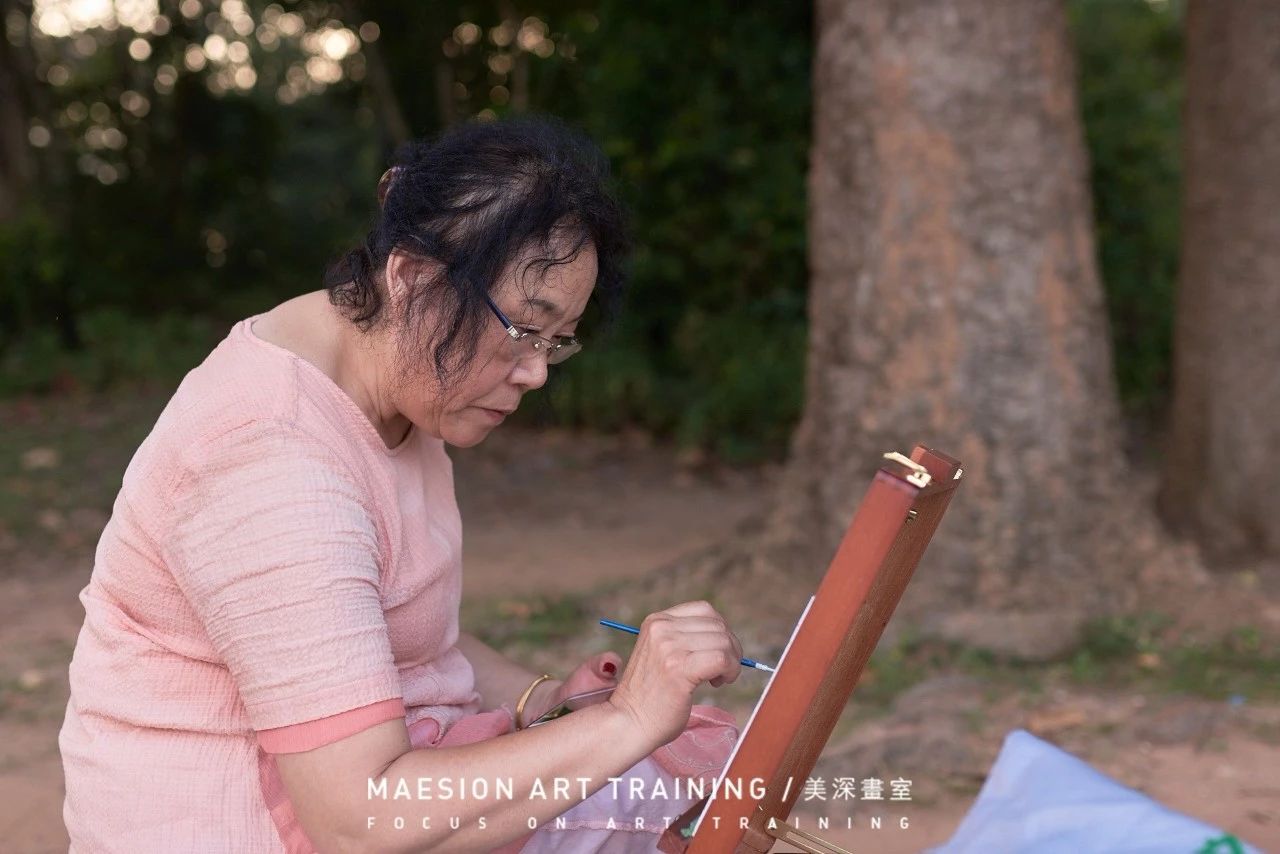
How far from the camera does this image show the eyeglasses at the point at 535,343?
1.90 metres

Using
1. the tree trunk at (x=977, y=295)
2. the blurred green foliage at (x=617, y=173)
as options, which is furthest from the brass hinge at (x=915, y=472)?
the blurred green foliage at (x=617, y=173)

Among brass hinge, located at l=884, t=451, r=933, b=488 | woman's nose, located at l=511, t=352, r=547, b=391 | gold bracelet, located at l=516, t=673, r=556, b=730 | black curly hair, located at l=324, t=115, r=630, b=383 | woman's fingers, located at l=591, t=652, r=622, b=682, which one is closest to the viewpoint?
brass hinge, located at l=884, t=451, r=933, b=488

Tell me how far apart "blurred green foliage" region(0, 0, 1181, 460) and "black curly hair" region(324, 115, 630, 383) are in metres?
5.84

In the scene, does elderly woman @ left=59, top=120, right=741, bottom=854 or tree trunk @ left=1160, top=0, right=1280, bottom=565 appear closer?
elderly woman @ left=59, top=120, right=741, bottom=854

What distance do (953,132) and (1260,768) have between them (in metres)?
2.17

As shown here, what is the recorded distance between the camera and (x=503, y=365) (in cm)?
196

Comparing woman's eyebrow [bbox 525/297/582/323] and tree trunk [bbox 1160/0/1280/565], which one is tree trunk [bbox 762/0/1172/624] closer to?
tree trunk [bbox 1160/0/1280/565]

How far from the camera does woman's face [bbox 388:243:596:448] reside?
1903 millimetres

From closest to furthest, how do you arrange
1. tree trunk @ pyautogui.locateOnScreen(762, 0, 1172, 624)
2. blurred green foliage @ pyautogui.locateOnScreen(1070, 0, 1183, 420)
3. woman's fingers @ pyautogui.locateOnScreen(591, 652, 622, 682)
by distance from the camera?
woman's fingers @ pyautogui.locateOnScreen(591, 652, 622, 682), tree trunk @ pyautogui.locateOnScreen(762, 0, 1172, 624), blurred green foliage @ pyautogui.locateOnScreen(1070, 0, 1183, 420)

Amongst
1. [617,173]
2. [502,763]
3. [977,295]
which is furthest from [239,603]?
[617,173]

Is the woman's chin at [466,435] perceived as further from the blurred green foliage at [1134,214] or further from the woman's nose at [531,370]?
the blurred green foliage at [1134,214]

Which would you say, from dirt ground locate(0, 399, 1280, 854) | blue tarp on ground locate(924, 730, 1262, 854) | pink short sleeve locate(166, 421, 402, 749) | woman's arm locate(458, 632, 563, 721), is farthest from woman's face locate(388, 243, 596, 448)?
dirt ground locate(0, 399, 1280, 854)

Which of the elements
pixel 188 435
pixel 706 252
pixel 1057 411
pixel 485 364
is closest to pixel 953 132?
pixel 1057 411

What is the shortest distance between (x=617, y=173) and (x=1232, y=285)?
13.4 feet
